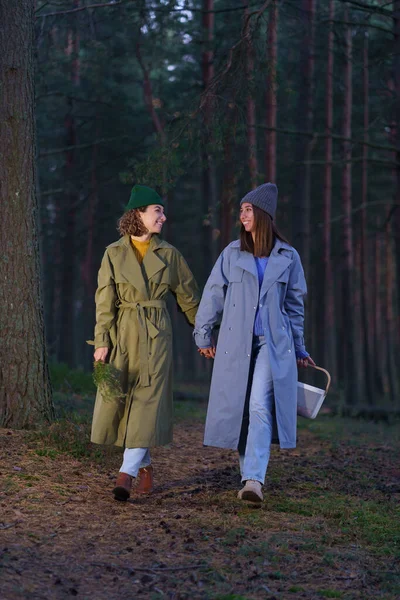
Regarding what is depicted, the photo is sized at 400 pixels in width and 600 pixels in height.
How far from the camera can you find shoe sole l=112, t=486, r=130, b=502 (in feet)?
21.5

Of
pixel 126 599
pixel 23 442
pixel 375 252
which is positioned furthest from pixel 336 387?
pixel 126 599

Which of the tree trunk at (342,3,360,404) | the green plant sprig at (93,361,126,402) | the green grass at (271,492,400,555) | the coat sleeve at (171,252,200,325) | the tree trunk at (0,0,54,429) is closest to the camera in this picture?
the green grass at (271,492,400,555)

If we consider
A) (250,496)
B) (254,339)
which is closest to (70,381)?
(254,339)

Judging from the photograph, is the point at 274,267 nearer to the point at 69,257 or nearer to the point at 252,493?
the point at 252,493

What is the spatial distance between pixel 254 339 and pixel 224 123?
194 inches

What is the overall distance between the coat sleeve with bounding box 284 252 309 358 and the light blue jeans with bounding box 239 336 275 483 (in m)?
0.36

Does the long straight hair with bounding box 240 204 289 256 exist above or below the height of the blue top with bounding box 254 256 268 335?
above

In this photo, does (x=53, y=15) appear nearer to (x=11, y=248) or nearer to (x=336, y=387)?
(x=11, y=248)

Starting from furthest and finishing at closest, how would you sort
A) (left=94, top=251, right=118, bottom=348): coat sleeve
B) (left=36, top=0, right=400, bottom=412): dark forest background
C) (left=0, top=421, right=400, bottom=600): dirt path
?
(left=36, top=0, right=400, bottom=412): dark forest background
(left=94, top=251, right=118, bottom=348): coat sleeve
(left=0, top=421, right=400, bottom=600): dirt path

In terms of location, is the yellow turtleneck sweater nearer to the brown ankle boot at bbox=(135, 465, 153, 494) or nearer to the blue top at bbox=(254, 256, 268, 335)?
the blue top at bbox=(254, 256, 268, 335)

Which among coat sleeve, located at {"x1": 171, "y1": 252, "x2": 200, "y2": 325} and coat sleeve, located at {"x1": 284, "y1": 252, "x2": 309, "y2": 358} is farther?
coat sleeve, located at {"x1": 171, "y1": 252, "x2": 200, "y2": 325}

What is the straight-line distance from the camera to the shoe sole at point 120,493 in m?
6.54

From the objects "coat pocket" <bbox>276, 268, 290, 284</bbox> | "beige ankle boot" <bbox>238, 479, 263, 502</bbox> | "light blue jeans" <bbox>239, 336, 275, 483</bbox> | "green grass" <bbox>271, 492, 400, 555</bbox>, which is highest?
"coat pocket" <bbox>276, 268, 290, 284</bbox>

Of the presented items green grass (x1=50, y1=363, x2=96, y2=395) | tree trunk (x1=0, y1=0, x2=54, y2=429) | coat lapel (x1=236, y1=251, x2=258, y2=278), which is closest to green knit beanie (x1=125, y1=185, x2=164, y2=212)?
coat lapel (x1=236, y1=251, x2=258, y2=278)
